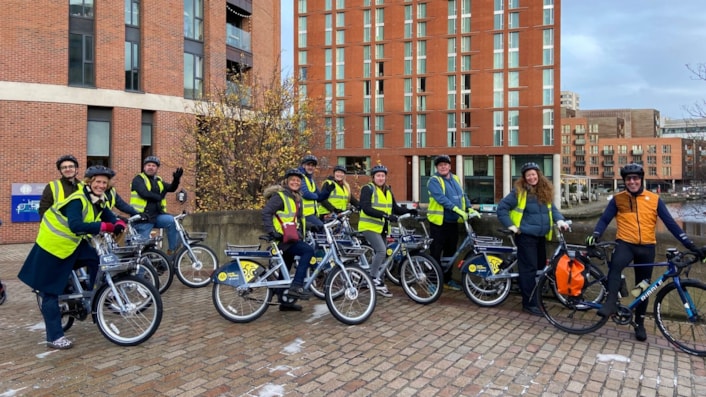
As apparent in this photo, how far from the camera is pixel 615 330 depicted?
5770 mm

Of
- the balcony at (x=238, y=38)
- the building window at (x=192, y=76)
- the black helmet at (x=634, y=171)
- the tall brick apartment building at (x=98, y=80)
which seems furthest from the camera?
the balcony at (x=238, y=38)

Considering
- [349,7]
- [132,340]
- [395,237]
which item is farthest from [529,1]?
[132,340]

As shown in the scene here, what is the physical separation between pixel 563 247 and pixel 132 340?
16.2 feet

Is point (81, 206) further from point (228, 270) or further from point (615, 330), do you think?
point (615, 330)

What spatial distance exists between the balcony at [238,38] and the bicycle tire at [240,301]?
84.8ft

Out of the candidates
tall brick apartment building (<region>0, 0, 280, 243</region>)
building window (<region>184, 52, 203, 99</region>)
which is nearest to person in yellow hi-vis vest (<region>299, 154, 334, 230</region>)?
tall brick apartment building (<region>0, 0, 280, 243</region>)

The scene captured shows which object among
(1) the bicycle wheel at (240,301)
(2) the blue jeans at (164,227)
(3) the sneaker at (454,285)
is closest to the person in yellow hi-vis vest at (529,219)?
(3) the sneaker at (454,285)

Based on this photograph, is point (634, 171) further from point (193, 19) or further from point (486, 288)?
point (193, 19)

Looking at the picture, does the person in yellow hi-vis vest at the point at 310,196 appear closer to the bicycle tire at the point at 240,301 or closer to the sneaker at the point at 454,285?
the bicycle tire at the point at 240,301

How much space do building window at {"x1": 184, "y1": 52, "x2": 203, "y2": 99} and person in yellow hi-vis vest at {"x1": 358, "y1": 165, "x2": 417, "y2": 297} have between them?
70.5 ft

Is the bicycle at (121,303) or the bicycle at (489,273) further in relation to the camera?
the bicycle at (489,273)

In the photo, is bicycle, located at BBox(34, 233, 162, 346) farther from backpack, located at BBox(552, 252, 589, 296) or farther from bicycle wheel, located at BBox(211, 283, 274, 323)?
backpack, located at BBox(552, 252, 589, 296)

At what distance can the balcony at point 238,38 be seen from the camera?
2936 cm

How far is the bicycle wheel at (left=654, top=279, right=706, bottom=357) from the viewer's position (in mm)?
4977
